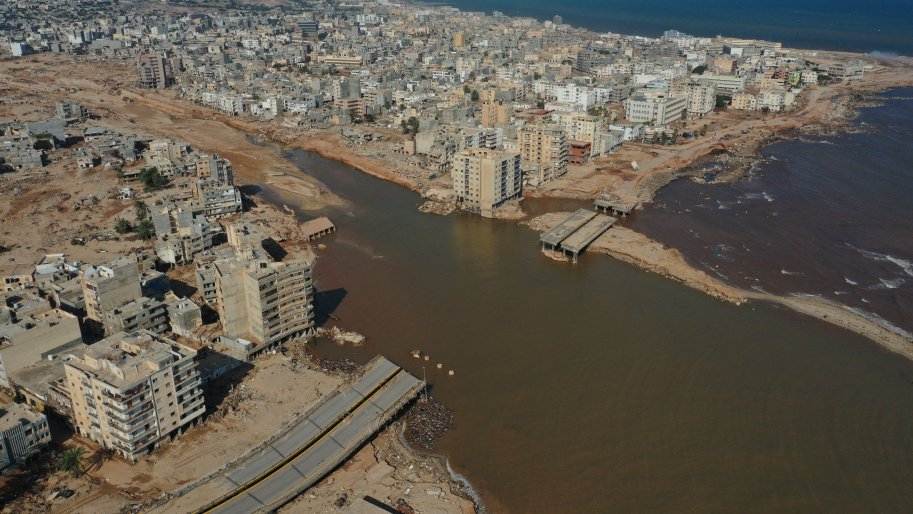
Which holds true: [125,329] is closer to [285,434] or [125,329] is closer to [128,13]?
[285,434]

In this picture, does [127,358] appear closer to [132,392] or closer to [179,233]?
[132,392]

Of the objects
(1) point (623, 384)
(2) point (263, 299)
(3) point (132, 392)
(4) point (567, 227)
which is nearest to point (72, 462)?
(3) point (132, 392)

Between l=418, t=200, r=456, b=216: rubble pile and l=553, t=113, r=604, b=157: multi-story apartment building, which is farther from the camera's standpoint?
l=553, t=113, r=604, b=157: multi-story apartment building

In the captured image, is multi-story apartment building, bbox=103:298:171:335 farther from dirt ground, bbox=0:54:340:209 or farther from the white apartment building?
the white apartment building

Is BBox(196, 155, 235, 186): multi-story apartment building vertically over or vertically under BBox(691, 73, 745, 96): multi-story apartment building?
under

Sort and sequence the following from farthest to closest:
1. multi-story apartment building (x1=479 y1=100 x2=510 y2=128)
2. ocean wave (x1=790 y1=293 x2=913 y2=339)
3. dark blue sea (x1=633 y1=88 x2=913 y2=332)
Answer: multi-story apartment building (x1=479 y1=100 x2=510 y2=128) → dark blue sea (x1=633 y1=88 x2=913 y2=332) → ocean wave (x1=790 y1=293 x2=913 y2=339)

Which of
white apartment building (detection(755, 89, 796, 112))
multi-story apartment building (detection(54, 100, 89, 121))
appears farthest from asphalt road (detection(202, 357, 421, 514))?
white apartment building (detection(755, 89, 796, 112))
